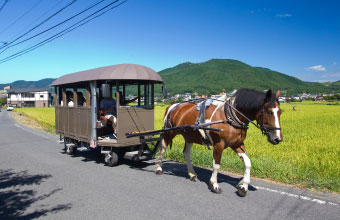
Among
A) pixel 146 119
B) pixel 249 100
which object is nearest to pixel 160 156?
pixel 146 119

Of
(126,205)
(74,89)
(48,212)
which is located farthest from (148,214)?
(74,89)

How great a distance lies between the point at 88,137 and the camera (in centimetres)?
773

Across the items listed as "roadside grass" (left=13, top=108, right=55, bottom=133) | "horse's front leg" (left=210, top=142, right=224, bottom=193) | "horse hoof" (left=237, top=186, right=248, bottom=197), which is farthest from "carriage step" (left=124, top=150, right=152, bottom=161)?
"roadside grass" (left=13, top=108, right=55, bottom=133)

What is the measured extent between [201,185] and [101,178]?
2418 millimetres

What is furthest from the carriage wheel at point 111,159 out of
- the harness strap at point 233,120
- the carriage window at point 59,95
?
the carriage window at point 59,95

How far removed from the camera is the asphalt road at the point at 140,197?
158 inches

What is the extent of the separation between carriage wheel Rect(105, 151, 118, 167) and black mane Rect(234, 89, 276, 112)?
3.84 metres

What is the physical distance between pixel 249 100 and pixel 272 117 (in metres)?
0.61

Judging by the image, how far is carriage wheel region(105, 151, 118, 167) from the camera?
719 centimetres

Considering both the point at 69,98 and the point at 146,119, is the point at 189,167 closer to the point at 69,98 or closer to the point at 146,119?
the point at 146,119

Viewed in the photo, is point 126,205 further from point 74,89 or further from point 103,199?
point 74,89

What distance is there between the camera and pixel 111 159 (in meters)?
7.24

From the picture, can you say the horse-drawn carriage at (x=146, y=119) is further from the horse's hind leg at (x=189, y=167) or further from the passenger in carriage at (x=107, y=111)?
the passenger in carriage at (x=107, y=111)

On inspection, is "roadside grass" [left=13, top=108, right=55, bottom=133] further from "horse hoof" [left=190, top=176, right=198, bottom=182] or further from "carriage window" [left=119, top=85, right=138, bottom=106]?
"horse hoof" [left=190, top=176, right=198, bottom=182]
